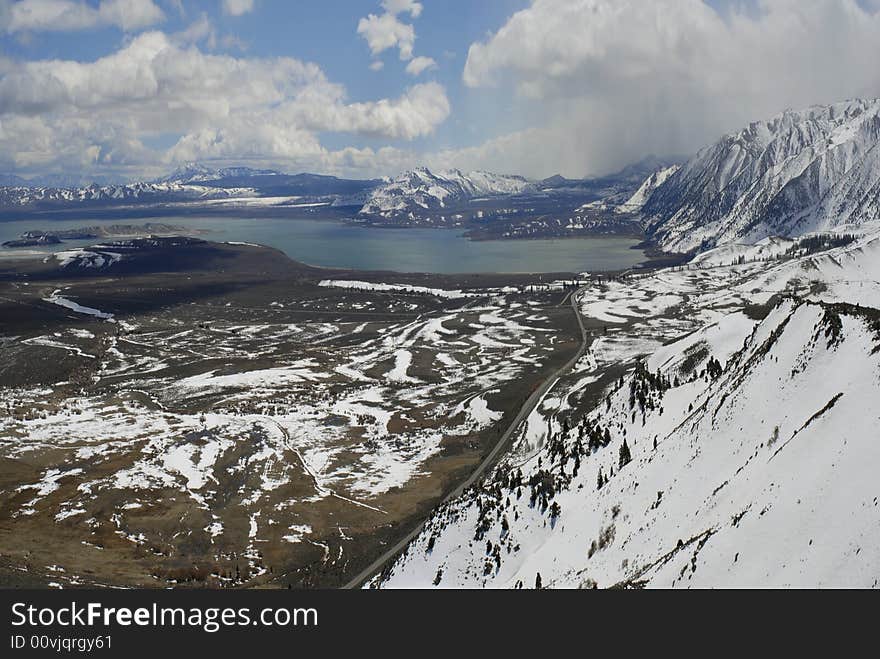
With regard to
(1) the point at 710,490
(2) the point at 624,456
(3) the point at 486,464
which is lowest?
(3) the point at 486,464

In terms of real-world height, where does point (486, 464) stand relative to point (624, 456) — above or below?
below

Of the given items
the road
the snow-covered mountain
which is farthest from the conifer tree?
the road

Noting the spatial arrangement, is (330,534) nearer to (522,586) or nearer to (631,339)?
(522,586)

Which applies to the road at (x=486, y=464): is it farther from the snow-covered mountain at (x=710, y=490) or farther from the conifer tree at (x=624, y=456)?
the conifer tree at (x=624, y=456)

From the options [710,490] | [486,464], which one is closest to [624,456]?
[710,490]

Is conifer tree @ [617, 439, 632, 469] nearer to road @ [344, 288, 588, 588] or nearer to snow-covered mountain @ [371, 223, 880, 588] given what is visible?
snow-covered mountain @ [371, 223, 880, 588]

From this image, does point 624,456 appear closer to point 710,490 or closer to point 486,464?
point 710,490

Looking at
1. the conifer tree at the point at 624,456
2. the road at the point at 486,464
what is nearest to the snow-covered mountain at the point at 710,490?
the conifer tree at the point at 624,456
